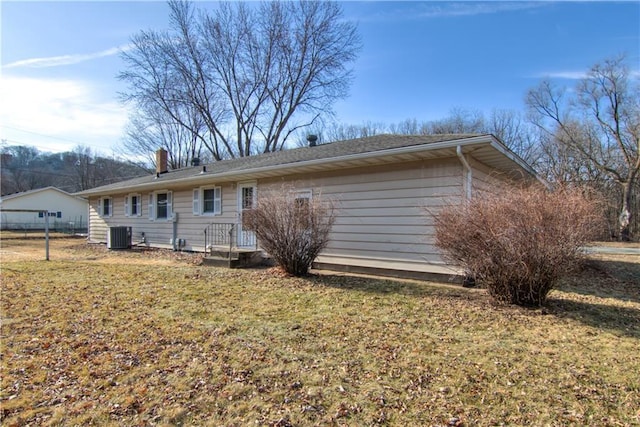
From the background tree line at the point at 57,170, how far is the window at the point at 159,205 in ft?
107

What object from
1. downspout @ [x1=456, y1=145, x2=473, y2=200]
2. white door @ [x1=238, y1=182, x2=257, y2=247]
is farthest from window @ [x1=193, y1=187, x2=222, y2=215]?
downspout @ [x1=456, y1=145, x2=473, y2=200]

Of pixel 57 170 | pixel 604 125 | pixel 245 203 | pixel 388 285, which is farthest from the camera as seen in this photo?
pixel 57 170

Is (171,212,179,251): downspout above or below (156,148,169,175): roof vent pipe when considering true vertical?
below

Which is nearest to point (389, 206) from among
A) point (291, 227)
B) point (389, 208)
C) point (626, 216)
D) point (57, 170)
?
point (389, 208)

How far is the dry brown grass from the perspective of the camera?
2.51 meters

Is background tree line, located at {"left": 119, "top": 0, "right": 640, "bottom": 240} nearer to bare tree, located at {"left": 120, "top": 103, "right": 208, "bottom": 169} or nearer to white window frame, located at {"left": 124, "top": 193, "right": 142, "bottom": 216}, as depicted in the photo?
bare tree, located at {"left": 120, "top": 103, "right": 208, "bottom": 169}

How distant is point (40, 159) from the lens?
46.3 m

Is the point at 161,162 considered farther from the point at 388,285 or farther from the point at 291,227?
the point at 388,285

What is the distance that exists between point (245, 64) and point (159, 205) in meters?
15.2

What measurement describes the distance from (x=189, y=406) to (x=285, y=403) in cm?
72

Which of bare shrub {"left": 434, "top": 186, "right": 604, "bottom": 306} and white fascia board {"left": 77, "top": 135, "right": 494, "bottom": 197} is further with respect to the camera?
white fascia board {"left": 77, "top": 135, "right": 494, "bottom": 197}

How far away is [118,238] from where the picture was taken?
1434 cm

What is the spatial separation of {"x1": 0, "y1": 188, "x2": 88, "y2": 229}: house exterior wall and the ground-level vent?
967 inches

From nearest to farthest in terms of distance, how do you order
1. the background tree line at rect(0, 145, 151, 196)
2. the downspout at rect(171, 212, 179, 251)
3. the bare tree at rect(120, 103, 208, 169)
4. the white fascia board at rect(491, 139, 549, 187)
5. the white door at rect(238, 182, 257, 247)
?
the white fascia board at rect(491, 139, 549, 187)
the white door at rect(238, 182, 257, 247)
the downspout at rect(171, 212, 179, 251)
the bare tree at rect(120, 103, 208, 169)
the background tree line at rect(0, 145, 151, 196)
